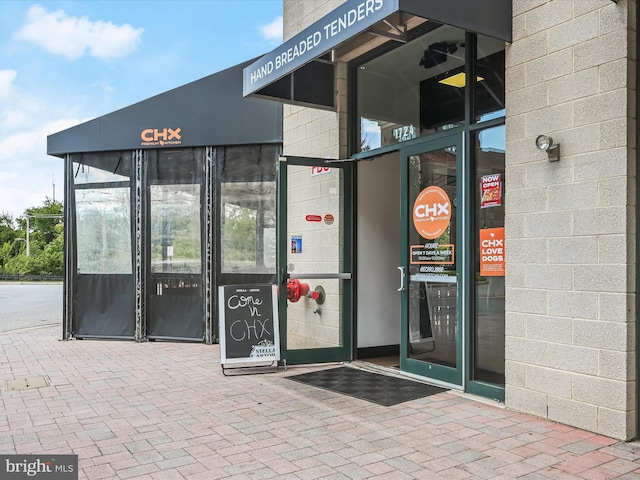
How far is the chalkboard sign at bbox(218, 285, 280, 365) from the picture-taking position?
238 inches

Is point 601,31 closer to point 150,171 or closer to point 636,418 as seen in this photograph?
point 636,418

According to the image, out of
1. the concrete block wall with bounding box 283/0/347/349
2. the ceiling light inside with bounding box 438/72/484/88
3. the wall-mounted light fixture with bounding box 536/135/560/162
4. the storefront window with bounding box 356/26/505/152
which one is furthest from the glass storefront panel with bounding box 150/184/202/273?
the wall-mounted light fixture with bounding box 536/135/560/162

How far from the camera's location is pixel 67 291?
8539 mm

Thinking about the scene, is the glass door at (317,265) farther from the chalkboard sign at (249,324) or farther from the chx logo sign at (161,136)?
the chx logo sign at (161,136)

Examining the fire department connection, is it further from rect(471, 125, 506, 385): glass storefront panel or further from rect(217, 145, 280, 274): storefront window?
rect(471, 125, 506, 385): glass storefront panel

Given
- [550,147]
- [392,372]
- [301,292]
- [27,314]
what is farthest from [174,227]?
[27,314]

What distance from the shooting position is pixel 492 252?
15.7 ft

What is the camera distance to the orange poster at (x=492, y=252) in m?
4.70

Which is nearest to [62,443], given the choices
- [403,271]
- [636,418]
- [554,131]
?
[403,271]

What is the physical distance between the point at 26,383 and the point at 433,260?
4.32 metres

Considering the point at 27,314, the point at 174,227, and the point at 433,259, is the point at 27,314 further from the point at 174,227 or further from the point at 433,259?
the point at 433,259

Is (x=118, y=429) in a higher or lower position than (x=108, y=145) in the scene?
lower

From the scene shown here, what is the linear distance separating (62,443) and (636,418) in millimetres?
3953

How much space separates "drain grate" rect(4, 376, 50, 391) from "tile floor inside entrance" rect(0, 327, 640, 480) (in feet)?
0.38
